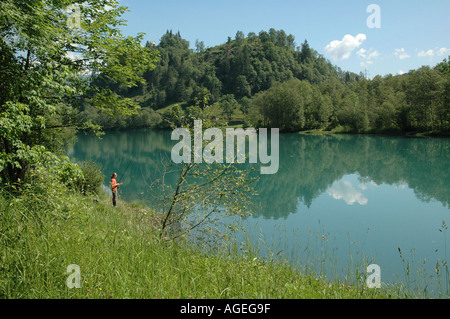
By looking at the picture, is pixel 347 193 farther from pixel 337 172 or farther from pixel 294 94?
pixel 294 94

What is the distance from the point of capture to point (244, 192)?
6242mm

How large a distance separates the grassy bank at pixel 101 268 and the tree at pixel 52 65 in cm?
156

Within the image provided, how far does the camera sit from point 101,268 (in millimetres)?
3566

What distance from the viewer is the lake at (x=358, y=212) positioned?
8.62 metres

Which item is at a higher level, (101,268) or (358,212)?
(101,268)

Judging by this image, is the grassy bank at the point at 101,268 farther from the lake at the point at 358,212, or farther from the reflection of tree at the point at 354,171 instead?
the reflection of tree at the point at 354,171

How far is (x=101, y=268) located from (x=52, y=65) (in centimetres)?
424

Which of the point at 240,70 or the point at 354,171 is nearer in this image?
the point at 354,171

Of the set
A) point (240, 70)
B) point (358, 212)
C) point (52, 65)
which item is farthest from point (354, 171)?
point (240, 70)

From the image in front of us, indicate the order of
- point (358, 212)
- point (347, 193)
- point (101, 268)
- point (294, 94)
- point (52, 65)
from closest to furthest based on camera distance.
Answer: point (101, 268)
point (52, 65)
point (358, 212)
point (347, 193)
point (294, 94)

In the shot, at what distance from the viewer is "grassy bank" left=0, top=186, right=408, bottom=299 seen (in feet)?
10.5

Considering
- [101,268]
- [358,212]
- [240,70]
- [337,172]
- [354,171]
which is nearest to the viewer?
[101,268]

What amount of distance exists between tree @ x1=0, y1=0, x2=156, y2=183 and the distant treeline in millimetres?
1223

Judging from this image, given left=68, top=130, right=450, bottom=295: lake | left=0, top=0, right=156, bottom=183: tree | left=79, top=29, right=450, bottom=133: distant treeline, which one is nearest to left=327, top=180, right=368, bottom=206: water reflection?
left=68, top=130, right=450, bottom=295: lake
